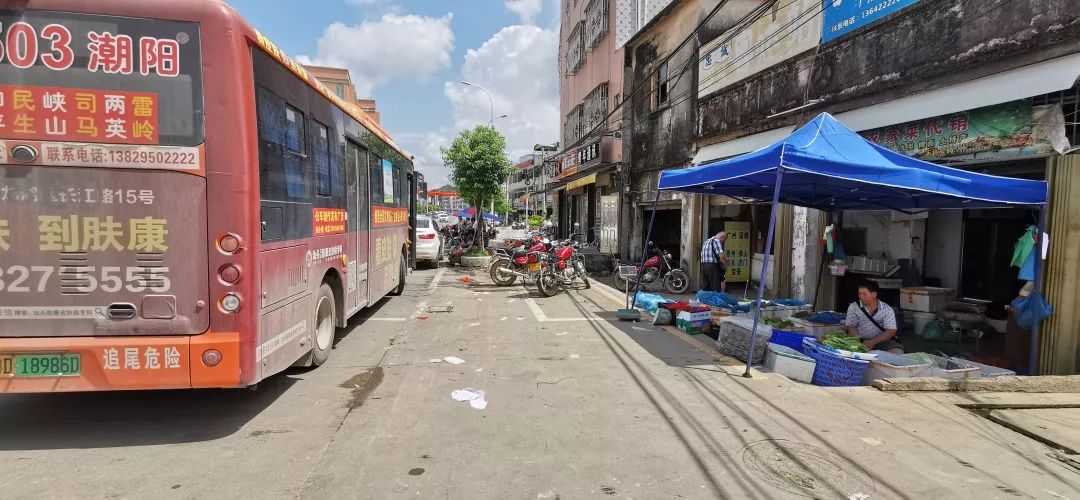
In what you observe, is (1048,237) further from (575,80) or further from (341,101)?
(575,80)

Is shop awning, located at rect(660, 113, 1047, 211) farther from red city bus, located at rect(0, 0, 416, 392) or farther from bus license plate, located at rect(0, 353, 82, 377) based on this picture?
bus license plate, located at rect(0, 353, 82, 377)

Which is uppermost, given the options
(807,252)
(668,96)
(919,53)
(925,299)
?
(668,96)

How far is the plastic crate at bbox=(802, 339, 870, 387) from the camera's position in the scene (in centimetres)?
543

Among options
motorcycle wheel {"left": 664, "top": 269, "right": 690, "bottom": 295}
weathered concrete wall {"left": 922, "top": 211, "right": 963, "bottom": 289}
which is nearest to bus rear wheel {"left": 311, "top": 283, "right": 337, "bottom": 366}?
motorcycle wheel {"left": 664, "top": 269, "right": 690, "bottom": 295}

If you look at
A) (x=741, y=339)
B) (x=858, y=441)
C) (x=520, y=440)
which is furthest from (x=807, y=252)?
(x=520, y=440)

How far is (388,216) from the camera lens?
8.67 m

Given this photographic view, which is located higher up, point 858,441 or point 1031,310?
point 1031,310

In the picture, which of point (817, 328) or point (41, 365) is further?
point (817, 328)

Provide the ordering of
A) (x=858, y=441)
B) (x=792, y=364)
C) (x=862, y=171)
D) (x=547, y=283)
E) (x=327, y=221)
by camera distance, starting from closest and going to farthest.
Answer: (x=858, y=441) < (x=862, y=171) < (x=327, y=221) < (x=792, y=364) < (x=547, y=283)

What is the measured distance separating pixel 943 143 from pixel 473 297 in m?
8.09

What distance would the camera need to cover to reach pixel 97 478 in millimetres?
3199

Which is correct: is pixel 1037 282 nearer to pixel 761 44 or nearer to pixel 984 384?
pixel 984 384

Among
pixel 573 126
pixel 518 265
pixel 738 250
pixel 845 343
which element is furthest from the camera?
pixel 573 126

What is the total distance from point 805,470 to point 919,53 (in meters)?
6.62
